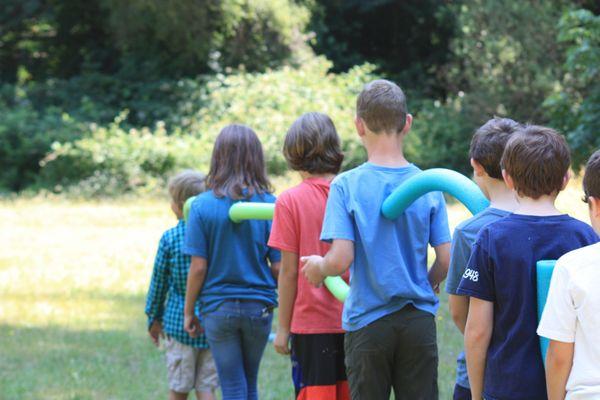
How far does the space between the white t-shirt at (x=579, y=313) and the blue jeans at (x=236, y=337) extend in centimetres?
227

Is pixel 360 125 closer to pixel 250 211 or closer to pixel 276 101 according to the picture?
pixel 250 211

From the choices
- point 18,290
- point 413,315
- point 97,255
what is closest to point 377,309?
point 413,315

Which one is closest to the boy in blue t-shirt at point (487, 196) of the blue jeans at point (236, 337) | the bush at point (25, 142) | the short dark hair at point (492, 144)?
the short dark hair at point (492, 144)

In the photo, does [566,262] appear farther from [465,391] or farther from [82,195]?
[82,195]

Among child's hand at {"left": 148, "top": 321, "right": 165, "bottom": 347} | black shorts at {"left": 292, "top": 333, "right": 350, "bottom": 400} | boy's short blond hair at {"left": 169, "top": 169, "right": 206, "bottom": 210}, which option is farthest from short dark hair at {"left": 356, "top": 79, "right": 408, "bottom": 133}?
child's hand at {"left": 148, "top": 321, "right": 165, "bottom": 347}

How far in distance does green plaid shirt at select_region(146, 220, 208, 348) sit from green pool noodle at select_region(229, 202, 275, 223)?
0.68 meters

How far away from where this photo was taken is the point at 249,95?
23.8 meters

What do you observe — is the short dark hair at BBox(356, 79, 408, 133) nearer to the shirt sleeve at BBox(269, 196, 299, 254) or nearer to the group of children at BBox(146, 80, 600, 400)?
the group of children at BBox(146, 80, 600, 400)

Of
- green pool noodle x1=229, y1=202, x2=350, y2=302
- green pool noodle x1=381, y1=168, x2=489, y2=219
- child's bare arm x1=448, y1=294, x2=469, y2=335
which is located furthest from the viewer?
green pool noodle x1=229, y1=202, x2=350, y2=302

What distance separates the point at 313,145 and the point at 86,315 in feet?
18.4

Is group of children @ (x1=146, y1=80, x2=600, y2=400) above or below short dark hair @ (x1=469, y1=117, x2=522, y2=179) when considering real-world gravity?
below

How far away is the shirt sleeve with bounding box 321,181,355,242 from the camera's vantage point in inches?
137

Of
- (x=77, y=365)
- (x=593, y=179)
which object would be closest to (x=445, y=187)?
(x=593, y=179)

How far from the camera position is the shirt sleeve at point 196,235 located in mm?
4699
